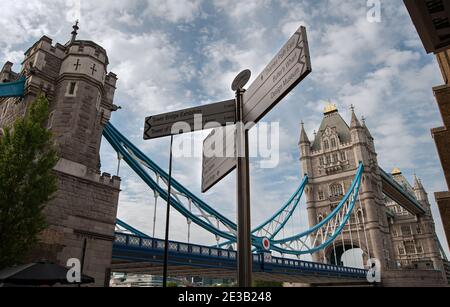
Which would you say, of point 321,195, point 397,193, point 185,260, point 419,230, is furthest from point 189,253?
point 419,230

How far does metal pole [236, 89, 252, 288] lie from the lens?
2.62m

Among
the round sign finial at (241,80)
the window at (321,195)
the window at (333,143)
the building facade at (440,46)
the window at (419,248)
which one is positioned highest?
the window at (333,143)

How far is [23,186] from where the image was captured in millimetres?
11156

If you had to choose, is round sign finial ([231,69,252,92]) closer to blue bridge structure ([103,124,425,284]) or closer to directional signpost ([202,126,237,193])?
directional signpost ([202,126,237,193])

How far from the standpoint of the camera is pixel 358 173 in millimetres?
54688

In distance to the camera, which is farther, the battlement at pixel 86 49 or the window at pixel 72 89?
the battlement at pixel 86 49

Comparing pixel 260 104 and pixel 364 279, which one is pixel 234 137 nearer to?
pixel 260 104

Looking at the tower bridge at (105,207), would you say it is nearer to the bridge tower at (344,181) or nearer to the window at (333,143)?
the bridge tower at (344,181)

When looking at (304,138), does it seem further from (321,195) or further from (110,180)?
(110,180)

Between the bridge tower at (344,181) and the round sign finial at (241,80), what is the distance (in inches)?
2098

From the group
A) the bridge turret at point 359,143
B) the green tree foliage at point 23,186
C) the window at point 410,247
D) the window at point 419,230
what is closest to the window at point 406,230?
the window at point 419,230

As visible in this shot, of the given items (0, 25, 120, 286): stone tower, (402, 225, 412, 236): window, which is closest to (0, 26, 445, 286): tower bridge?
(0, 25, 120, 286): stone tower

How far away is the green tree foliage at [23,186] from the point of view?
10203 mm

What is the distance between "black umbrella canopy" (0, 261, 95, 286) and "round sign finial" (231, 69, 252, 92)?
8304mm
